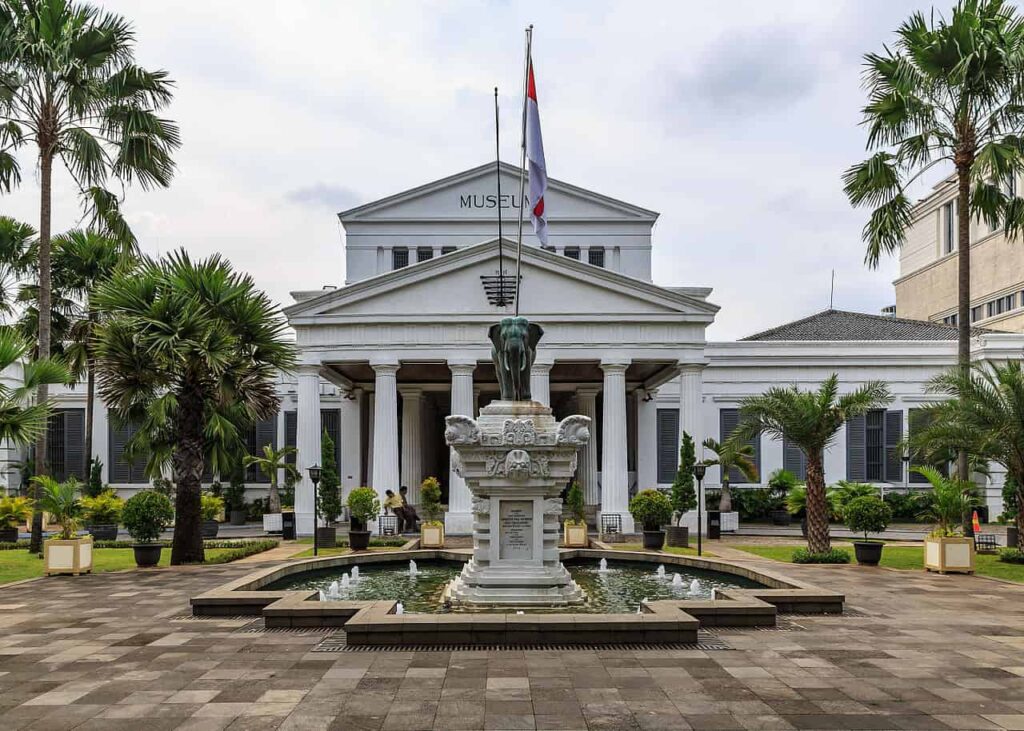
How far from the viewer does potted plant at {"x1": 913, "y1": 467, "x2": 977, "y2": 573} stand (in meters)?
20.1

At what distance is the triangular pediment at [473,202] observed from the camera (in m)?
43.3

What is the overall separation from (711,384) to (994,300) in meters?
21.1

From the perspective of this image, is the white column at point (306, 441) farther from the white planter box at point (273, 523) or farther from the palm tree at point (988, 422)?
the palm tree at point (988, 422)

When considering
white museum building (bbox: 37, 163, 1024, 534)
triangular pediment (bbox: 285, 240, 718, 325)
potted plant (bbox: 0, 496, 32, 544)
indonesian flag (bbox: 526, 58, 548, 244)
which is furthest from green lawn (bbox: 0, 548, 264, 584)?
indonesian flag (bbox: 526, 58, 548, 244)

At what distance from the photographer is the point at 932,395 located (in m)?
41.5

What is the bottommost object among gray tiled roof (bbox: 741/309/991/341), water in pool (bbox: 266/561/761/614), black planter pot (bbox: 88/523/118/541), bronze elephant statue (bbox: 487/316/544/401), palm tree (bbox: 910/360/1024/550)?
black planter pot (bbox: 88/523/118/541)

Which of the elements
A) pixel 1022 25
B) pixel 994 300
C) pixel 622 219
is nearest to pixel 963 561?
pixel 1022 25

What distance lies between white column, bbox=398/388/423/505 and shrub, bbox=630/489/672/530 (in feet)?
46.6

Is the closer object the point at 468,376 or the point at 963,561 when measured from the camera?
the point at 963,561

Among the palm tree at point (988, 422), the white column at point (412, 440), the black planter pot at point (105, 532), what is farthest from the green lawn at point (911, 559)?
the black planter pot at point (105, 532)

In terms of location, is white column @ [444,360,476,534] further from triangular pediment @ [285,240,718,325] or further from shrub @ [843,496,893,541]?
shrub @ [843,496,893,541]

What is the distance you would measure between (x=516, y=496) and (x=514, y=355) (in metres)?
2.36

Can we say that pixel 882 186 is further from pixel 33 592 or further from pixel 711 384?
pixel 33 592

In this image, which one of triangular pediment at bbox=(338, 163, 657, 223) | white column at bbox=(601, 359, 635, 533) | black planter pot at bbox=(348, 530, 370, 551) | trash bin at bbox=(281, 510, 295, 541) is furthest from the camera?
triangular pediment at bbox=(338, 163, 657, 223)
